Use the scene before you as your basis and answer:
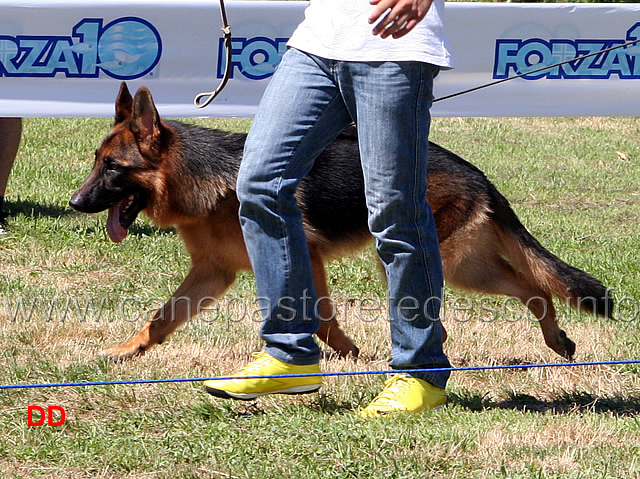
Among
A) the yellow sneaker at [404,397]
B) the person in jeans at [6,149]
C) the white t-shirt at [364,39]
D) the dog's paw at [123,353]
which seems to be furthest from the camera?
the person in jeans at [6,149]

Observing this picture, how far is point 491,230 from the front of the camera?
14.5 ft

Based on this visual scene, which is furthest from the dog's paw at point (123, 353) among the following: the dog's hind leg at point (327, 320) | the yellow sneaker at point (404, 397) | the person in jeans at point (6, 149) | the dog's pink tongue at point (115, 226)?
the person in jeans at point (6, 149)

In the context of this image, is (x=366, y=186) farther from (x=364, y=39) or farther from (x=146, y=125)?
(x=146, y=125)

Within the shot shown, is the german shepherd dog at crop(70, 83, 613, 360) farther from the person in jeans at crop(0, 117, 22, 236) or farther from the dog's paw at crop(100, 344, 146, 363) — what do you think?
the person in jeans at crop(0, 117, 22, 236)

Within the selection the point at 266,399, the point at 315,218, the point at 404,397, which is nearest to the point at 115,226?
the point at 315,218

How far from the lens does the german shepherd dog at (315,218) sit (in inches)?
171

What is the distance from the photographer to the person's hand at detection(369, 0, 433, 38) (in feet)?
9.48

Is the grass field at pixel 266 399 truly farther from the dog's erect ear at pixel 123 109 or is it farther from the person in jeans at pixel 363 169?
the dog's erect ear at pixel 123 109

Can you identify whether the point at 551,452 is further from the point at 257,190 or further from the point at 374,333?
the point at 374,333

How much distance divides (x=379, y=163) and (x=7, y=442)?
155 centimetres

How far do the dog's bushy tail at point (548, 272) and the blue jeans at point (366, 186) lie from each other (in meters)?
1.22

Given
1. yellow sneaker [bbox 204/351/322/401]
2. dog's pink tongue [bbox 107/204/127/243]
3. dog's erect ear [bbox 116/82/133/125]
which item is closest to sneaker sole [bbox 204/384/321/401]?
yellow sneaker [bbox 204/351/322/401]

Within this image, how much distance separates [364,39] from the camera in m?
3.07

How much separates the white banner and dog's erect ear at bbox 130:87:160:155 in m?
2.76
